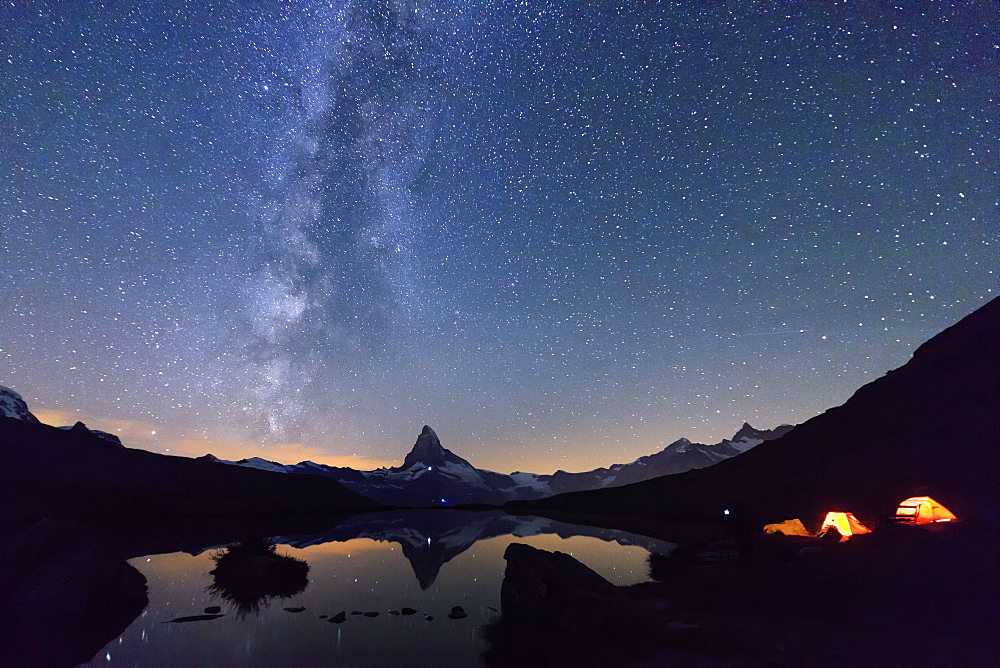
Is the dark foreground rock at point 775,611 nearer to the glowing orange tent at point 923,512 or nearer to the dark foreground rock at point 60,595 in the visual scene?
the glowing orange tent at point 923,512

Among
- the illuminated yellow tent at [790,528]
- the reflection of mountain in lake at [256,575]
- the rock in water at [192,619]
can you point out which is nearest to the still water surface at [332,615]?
the rock in water at [192,619]

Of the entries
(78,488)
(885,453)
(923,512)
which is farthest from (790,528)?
(78,488)

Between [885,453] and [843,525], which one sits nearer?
[843,525]

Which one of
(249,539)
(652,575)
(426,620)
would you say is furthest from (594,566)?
(249,539)

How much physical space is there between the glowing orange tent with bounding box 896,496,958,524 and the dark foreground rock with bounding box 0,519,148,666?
150 ft

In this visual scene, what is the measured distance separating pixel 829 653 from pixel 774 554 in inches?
725

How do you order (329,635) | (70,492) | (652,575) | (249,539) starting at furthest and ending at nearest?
(70,492) < (249,539) < (652,575) < (329,635)

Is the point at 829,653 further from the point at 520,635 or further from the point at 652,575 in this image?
the point at 652,575

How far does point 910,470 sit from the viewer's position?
297 feet

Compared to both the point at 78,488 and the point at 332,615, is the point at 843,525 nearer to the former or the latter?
the point at 332,615

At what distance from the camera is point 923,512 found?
112 ft

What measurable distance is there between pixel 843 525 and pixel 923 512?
4984mm

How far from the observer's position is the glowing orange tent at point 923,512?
109ft

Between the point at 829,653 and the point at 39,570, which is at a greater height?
the point at 39,570
